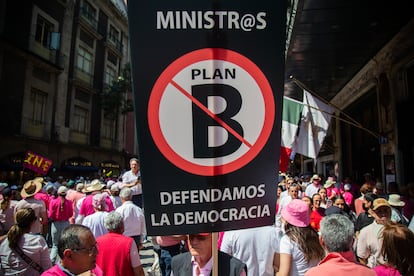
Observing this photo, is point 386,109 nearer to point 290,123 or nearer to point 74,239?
point 290,123

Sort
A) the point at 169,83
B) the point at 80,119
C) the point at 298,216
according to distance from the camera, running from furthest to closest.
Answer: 1. the point at 80,119
2. the point at 298,216
3. the point at 169,83

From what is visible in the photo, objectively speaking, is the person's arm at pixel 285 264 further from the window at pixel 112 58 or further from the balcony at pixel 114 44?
the window at pixel 112 58

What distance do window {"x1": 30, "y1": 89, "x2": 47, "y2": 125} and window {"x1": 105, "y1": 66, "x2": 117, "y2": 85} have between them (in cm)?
908

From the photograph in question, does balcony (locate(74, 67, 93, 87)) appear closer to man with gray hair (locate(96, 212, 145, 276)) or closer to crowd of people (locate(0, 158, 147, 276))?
crowd of people (locate(0, 158, 147, 276))

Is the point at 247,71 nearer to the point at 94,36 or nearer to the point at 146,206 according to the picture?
the point at 146,206

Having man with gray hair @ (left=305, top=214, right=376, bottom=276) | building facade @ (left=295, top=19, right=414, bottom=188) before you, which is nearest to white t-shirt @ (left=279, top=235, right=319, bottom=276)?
man with gray hair @ (left=305, top=214, right=376, bottom=276)

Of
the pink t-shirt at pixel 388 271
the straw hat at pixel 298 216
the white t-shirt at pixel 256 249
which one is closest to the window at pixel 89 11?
the white t-shirt at pixel 256 249

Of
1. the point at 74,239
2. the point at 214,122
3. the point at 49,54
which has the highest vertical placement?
the point at 49,54

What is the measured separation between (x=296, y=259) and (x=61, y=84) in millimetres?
25223

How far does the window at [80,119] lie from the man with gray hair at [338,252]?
27253 mm

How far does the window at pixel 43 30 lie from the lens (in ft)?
75.0

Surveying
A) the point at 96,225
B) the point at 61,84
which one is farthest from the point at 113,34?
the point at 96,225

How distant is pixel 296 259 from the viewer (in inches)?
123

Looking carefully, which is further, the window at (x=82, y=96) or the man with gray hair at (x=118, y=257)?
the window at (x=82, y=96)
